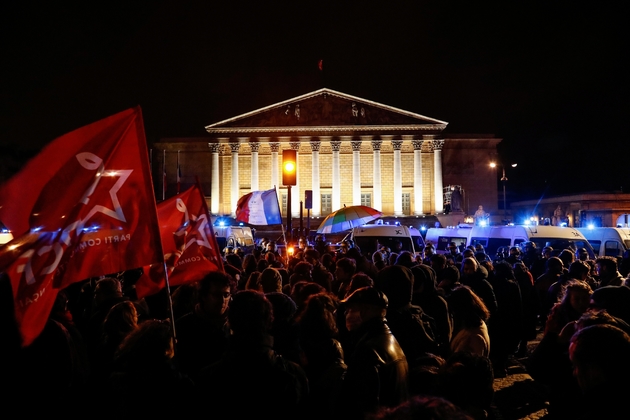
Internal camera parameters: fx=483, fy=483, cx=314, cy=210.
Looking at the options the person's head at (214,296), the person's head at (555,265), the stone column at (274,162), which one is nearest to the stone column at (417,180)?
the stone column at (274,162)

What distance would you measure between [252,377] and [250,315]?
330mm

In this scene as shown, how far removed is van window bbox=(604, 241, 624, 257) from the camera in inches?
646

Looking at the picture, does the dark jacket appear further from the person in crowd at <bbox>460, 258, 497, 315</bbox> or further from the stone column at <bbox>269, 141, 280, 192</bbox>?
the stone column at <bbox>269, 141, 280, 192</bbox>

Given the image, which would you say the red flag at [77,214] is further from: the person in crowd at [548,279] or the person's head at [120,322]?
the person in crowd at [548,279]

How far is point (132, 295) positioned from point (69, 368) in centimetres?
342

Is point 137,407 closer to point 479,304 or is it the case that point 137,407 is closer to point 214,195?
point 479,304

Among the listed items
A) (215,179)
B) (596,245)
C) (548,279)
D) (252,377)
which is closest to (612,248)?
(596,245)

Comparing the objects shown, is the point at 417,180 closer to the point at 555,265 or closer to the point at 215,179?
the point at 215,179

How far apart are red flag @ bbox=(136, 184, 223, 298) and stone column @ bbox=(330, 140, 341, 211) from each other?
139 feet

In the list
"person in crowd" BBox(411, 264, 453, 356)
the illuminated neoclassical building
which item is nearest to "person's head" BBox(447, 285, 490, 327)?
"person in crowd" BBox(411, 264, 453, 356)

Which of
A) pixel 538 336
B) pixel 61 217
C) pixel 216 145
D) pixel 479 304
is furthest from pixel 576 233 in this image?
pixel 216 145

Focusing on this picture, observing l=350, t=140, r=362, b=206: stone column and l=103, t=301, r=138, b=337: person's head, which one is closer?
l=103, t=301, r=138, b=337: person's head

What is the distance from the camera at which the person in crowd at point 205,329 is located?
3.54 meters

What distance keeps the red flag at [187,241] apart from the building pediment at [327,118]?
42289mm
